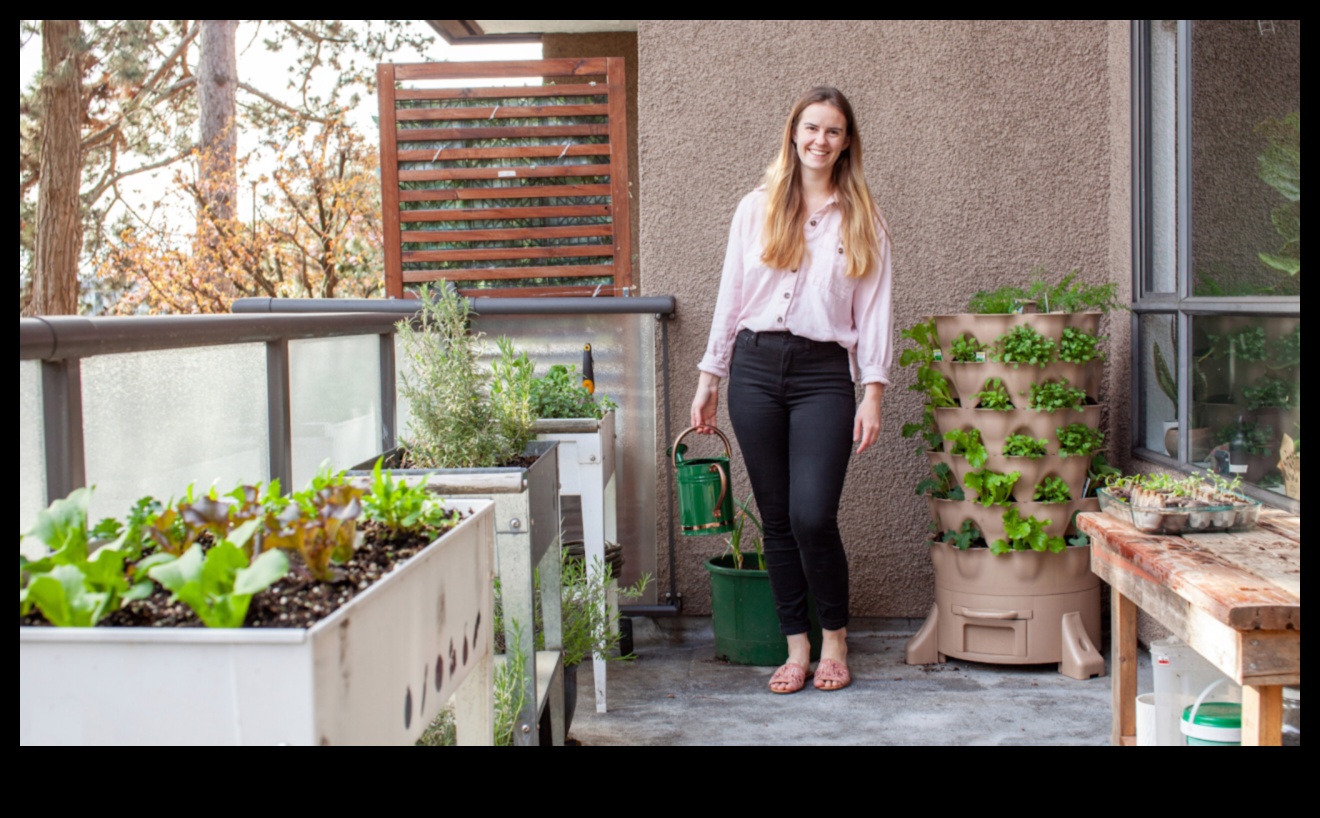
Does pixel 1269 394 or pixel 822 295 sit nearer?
pixel 1269 394

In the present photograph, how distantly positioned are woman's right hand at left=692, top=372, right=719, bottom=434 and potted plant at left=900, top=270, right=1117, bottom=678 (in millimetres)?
616

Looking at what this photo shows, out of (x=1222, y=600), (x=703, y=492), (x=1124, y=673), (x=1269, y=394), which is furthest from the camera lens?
(x=703, y=492)

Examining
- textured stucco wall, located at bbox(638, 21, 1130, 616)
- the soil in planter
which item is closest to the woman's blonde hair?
textured stucco wall, located at bbox(638, 21, 1130, 616)

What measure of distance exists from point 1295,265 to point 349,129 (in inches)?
341

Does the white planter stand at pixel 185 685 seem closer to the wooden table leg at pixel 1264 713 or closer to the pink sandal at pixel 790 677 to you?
the wooden table leg at pixel 1264 713

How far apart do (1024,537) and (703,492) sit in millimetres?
914

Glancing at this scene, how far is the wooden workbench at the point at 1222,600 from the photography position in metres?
1.53

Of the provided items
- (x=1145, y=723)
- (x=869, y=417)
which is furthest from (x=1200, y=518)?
(x=869, y=417)

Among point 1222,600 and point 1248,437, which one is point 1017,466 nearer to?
point 1248,437

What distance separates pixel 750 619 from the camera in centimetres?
346

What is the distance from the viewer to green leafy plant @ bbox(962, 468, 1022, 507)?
324 cm

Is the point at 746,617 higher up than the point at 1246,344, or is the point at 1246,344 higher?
the point at 1246,344

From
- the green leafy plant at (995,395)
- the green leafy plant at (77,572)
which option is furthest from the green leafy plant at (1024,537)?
the green leafy plant at (77,572)
